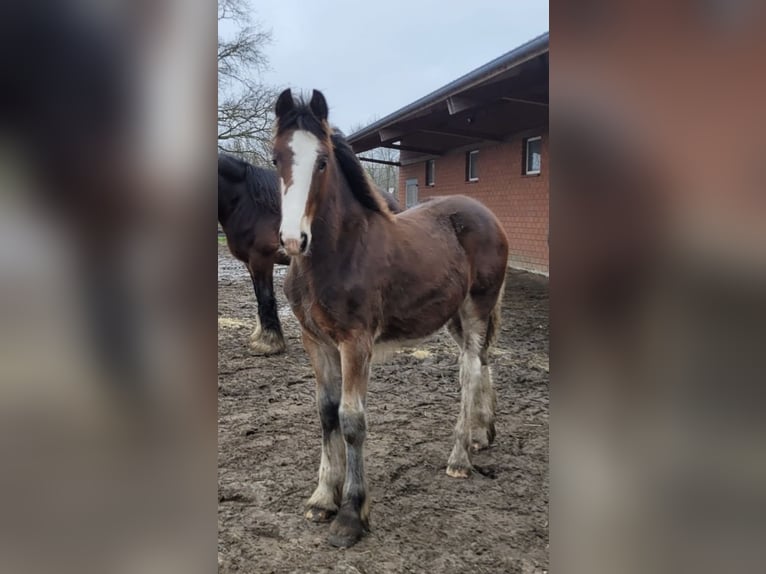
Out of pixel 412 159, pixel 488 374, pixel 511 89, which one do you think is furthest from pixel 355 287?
pixel 412 159

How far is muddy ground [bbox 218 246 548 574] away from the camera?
2.04 m

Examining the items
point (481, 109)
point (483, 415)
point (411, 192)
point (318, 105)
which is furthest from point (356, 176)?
point (411, 192)

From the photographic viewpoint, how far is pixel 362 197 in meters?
2.35

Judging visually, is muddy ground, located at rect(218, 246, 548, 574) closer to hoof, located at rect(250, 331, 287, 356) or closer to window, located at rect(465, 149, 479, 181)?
hoof, located at rect(250, 331, 287, 356)

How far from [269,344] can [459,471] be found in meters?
2.99

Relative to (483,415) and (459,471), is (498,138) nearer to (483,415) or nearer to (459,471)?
(483,415)

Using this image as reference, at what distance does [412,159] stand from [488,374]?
11850 millimetres

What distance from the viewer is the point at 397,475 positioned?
2.75m

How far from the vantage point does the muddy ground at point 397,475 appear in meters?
2.04

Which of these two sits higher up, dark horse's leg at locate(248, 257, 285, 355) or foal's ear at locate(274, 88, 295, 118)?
foal's ear at locate(274, 88, 295, 118)

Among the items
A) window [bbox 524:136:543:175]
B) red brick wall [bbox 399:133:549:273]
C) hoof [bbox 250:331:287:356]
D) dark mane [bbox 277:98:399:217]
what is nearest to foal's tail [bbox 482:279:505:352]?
dark mane [bbox 277:98:399:217]

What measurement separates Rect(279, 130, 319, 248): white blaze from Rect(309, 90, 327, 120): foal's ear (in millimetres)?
116
